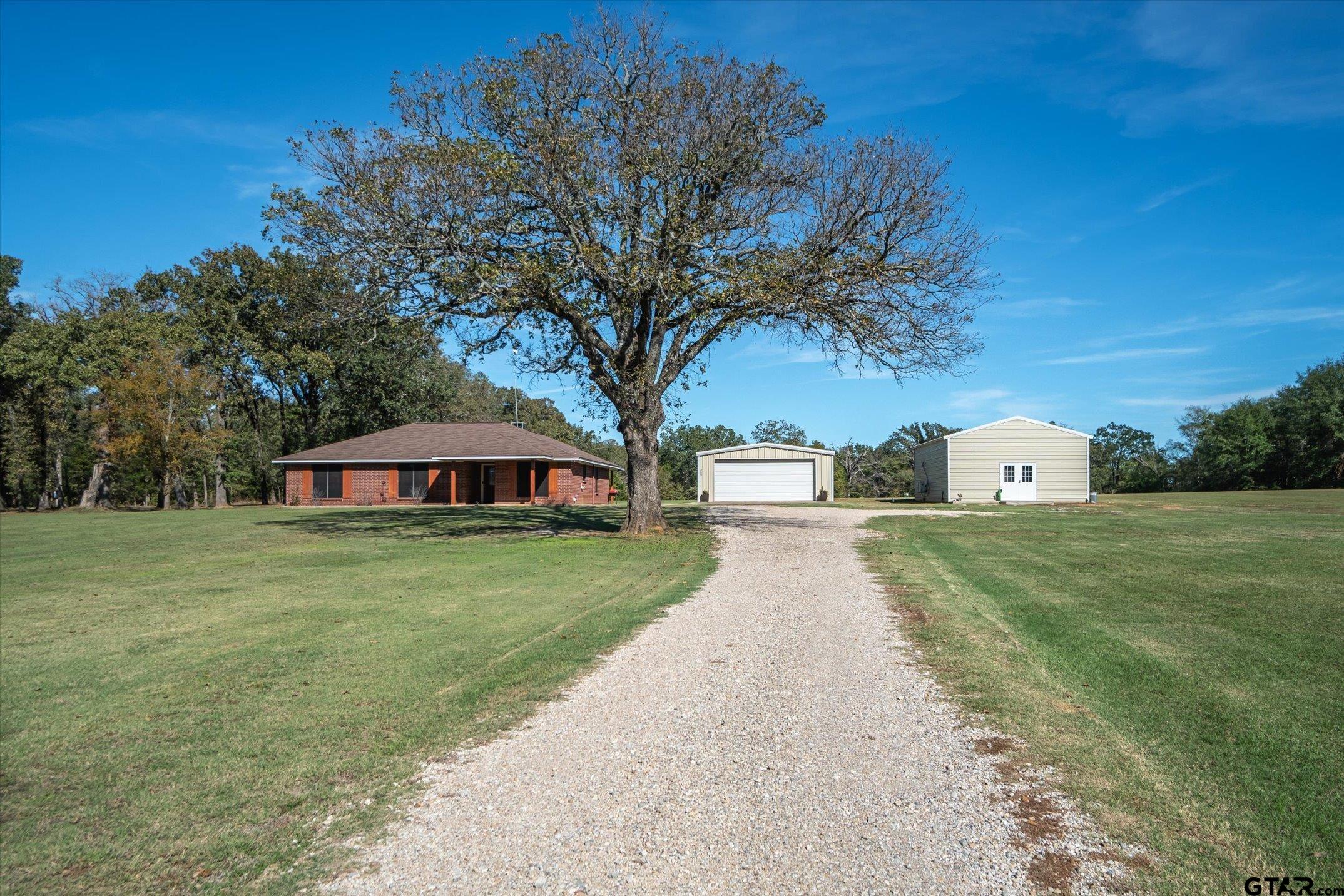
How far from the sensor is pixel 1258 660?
6238 mm

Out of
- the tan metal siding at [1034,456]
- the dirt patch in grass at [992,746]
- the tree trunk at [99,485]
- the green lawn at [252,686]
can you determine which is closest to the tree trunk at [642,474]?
the green lawn at [252,686]

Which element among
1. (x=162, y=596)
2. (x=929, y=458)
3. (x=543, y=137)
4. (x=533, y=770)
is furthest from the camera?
(x=929, y=458)

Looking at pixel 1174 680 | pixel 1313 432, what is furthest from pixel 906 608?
pixel 1313 432

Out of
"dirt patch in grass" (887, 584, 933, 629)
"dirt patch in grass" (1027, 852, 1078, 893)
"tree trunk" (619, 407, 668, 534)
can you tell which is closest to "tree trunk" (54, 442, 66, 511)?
"tree trunk" (619, 407, 668, 534)

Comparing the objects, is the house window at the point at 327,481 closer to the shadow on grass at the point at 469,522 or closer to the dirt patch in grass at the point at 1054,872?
the shadow on grass at the point at 469,522

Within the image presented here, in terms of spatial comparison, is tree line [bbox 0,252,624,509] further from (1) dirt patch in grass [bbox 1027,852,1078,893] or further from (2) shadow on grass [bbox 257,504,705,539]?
(1) dirt patch in grass [bbox 1027,852,1078,893]

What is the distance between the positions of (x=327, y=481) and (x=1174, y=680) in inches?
1612

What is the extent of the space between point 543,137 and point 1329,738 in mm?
15239

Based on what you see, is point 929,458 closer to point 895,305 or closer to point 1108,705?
point 895,305

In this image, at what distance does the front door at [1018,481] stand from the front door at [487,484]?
24937 millimetres

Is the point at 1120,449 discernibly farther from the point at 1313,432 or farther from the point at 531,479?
the point at 531,479

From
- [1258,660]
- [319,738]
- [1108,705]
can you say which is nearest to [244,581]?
[319,738]

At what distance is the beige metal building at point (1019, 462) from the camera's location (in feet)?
118

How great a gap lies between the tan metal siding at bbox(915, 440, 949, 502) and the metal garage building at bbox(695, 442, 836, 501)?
5.04 meters
